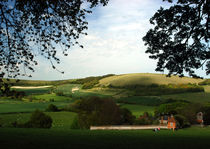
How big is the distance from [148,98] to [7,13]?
98.4 meters

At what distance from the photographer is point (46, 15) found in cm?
1419

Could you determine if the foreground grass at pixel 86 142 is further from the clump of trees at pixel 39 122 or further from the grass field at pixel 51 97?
the grass field at pixel 51 97

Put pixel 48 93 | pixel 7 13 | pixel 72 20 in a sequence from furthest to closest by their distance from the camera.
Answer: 1. pixel 48 93
2. pixel 72 20
3. pixel 7 13

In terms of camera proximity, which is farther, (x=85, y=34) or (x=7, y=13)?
(x=85, y=34)

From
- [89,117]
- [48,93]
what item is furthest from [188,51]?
[48,93]

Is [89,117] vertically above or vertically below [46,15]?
below

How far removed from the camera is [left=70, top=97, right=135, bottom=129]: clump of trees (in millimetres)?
64688

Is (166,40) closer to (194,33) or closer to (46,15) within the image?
(194,33)

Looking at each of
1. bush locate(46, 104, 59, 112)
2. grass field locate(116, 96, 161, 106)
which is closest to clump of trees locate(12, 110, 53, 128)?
bush locate(46, 104, 59, 112)

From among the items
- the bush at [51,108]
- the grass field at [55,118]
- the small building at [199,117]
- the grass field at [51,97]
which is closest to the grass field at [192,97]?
the small building at [199,117]

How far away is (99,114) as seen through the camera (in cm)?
6612

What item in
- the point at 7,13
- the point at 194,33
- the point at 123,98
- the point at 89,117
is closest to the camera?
the point at 7,13

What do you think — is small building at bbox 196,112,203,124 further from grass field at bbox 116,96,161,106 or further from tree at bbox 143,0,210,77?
tree at bbox 143,0,210,77

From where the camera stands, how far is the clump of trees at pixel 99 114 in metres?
64.7
